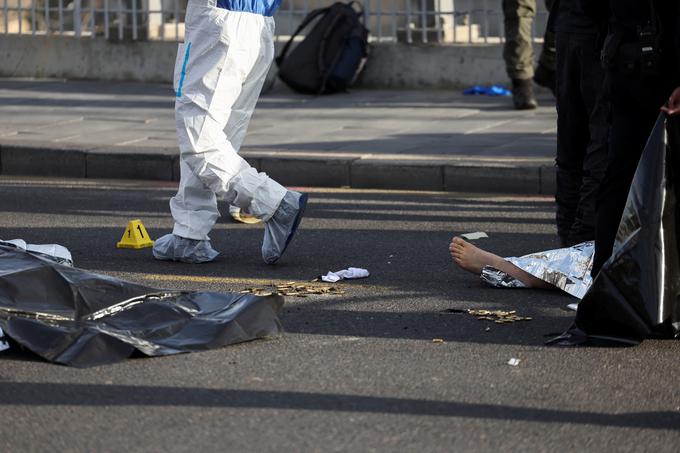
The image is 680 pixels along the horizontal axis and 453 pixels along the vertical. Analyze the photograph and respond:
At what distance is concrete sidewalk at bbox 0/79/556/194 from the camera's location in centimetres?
926

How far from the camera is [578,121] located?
618 centimetres

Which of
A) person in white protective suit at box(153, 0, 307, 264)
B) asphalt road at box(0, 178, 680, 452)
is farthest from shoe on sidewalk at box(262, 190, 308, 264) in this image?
asphalt road at box(0, 178, 680, 452)

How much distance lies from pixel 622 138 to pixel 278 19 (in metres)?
10.1

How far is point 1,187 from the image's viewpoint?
933 cm

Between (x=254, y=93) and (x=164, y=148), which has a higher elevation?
(x=254, y=93)

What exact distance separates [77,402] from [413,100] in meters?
9.20

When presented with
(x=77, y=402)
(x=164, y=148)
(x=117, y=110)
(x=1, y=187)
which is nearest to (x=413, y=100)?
(x=117, y=110)

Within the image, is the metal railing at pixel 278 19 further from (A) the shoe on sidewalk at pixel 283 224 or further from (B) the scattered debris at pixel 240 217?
(A) the shoe on sidewalk at pixel 283 224

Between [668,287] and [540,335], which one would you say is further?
[540,335]

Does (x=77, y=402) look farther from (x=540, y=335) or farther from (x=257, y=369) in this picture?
(x=540, y=335)

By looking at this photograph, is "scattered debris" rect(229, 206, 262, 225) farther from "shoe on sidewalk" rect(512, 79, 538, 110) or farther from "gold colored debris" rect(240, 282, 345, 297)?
"shoe on sidewalk" rect(512, 79, 538, 110)

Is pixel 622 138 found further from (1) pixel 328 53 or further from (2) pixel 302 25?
(2) pixel 302 25

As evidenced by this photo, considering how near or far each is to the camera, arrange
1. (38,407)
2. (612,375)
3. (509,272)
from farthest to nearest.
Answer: (509,272)
(612,375)
(38,407)

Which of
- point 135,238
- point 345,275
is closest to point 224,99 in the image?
point 345,275
